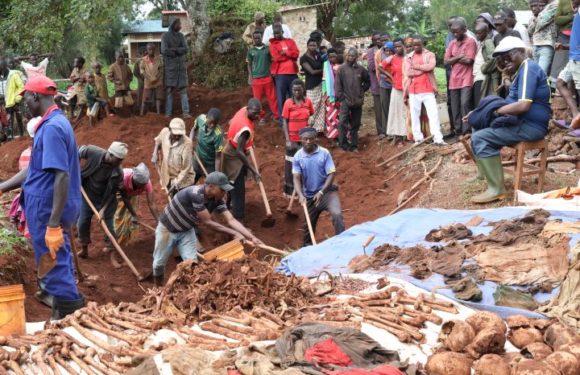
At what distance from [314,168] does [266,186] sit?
3.82 meters

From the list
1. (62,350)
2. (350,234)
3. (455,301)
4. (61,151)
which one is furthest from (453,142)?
(62,350)

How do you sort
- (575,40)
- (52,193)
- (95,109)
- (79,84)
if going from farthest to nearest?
(79,84)
(95,109)
(575,40)
(52,193)

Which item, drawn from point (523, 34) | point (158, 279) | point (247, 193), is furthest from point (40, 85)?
point (523, 34)

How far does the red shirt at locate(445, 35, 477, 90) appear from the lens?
12.1m

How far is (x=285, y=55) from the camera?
1448 cm

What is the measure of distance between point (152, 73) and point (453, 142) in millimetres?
6496

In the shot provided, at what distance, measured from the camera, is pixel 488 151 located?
9.48m

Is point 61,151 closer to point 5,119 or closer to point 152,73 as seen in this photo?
point 152,73

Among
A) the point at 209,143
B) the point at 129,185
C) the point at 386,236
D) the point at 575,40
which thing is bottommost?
the point at 386,236

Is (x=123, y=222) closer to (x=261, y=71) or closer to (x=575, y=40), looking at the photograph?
(x=261, y=71)

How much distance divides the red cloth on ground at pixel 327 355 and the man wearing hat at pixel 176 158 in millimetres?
5588

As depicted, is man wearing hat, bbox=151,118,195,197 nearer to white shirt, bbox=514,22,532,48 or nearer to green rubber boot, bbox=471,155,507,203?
green rubber boot, bbox=471,155,507,203

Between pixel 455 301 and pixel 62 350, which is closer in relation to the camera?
pixel 62 350

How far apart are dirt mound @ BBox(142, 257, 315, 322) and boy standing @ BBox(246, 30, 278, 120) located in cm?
895
